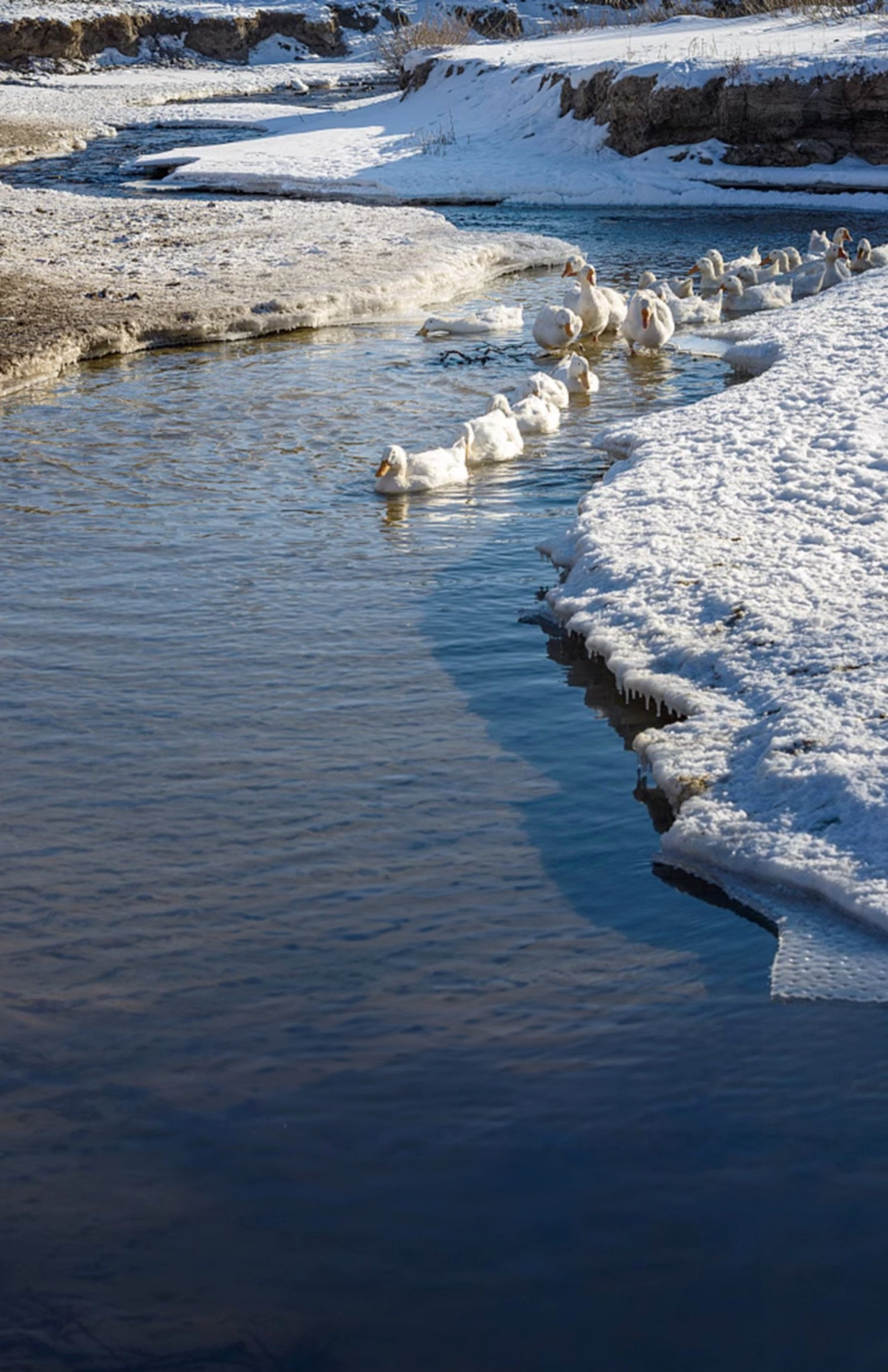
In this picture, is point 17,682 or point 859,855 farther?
point 17,682

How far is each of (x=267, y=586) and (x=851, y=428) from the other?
3648mm

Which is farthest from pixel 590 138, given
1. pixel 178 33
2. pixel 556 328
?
pixel 178 33

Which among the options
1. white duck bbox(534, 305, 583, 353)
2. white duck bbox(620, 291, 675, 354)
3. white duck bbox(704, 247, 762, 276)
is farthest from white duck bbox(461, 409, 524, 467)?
white duck bbox(704, 247, 762, 276)

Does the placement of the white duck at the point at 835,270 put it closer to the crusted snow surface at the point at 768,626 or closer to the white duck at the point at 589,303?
the white duck at the point at 589,303

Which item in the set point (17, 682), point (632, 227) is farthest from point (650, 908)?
point (632, 227)

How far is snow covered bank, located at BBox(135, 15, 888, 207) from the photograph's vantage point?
86.9ft

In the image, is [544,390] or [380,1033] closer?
[380,1033]

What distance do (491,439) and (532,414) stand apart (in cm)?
85

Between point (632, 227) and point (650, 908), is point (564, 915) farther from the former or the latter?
point (632, 227)

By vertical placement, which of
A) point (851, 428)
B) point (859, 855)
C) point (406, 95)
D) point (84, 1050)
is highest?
point (406, 95)

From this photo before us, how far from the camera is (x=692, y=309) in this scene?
600 inches

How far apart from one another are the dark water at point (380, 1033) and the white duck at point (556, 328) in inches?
251

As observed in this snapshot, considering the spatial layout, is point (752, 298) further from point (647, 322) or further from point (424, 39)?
point (424, 39)

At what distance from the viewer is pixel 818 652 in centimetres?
575
